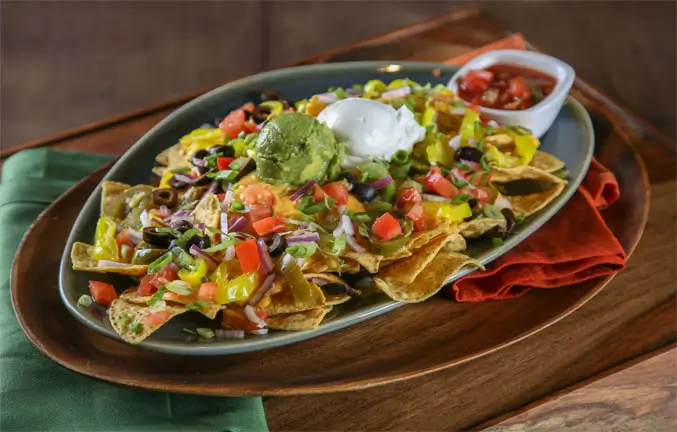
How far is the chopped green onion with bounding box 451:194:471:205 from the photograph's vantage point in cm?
221

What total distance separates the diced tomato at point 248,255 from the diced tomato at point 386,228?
34 centimetres

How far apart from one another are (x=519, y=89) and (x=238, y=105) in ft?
3.22

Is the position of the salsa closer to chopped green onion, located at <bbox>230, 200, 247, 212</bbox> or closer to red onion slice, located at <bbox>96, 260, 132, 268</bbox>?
chopped green onion, located at <bbox>230, 200, 247, 212</bbox>

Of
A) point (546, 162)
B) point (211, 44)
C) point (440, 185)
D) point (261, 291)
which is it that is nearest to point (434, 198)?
point (440, 185)

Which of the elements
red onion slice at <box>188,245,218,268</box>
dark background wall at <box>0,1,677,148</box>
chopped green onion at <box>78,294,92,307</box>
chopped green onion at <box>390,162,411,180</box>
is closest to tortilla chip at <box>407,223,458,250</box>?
chopped green onion at <box>390,162,411,180</box>

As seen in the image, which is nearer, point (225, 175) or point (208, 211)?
point (208, 211)

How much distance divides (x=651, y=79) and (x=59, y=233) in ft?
11.2

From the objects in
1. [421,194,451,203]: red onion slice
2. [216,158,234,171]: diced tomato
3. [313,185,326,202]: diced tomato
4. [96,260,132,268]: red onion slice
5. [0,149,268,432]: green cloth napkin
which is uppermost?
[313,185,326,202]: diced tomato

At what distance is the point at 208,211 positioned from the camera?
7.06 ft

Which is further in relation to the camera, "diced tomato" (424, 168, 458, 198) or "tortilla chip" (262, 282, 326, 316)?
"diced tomato" (424, 168, 458, 198)

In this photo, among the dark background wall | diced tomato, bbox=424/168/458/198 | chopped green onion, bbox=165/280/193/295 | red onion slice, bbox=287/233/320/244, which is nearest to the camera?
chopped green onion, bbox=165/280/193/295

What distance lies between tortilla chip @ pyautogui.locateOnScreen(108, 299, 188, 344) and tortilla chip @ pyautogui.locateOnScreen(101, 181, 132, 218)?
1.29 feet

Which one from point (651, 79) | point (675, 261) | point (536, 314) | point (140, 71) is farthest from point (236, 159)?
point (651, 79)

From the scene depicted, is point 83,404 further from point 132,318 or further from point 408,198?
point 408,198
